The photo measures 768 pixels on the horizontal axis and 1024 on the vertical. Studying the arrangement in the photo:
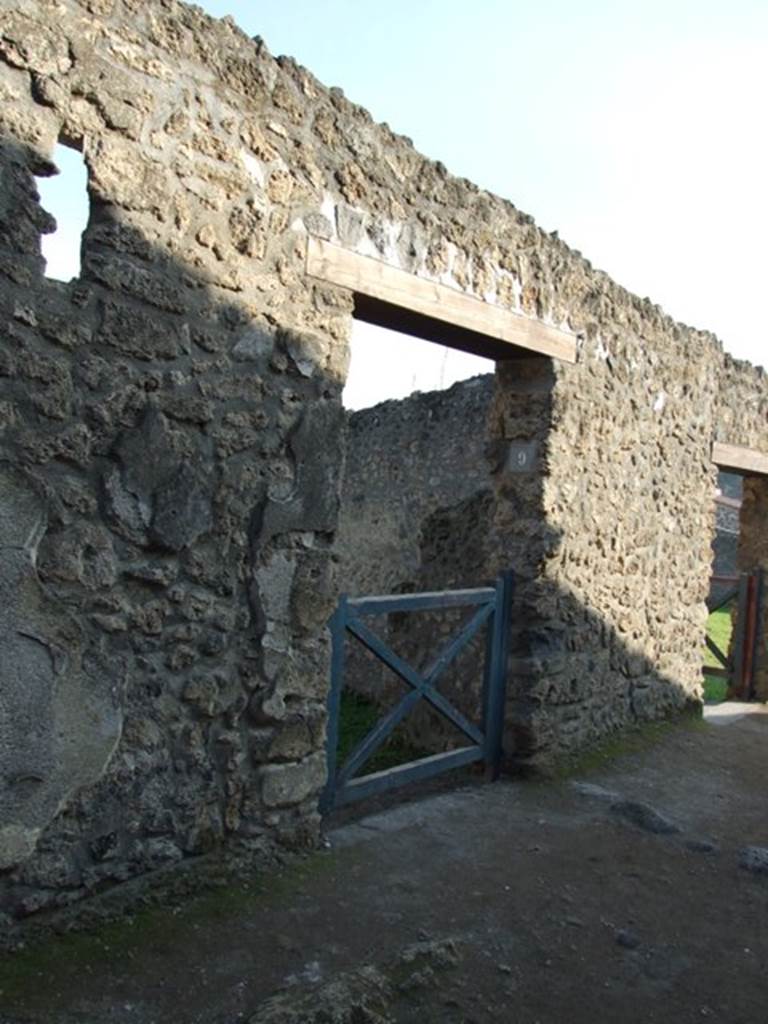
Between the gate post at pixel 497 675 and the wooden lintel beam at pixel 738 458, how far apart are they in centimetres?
259

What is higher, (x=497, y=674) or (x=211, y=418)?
(x=211, y=418)

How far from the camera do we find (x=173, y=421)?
2.82 m

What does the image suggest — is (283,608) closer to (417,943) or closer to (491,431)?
(417,943)

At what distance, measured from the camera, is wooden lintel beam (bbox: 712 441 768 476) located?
6.29 meters

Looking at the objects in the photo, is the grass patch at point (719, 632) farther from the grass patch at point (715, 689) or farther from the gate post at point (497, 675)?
the gate post at point (497, 675)

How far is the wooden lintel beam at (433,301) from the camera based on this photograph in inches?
130

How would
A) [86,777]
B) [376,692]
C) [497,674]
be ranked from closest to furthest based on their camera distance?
[86,777] < [497,674] < [376,692]

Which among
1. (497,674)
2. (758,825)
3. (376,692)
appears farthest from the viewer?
Result: (376,692)

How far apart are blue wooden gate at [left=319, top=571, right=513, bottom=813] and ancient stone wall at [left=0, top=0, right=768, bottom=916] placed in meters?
0.29

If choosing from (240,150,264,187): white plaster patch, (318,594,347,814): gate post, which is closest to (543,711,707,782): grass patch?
(318,594,347,814): gate post

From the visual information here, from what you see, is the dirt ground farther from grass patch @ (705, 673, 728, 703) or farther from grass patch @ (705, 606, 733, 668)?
grass patch @ (705, 606, 733, 668)

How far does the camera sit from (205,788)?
2.94 m

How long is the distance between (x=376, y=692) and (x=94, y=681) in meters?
6.03

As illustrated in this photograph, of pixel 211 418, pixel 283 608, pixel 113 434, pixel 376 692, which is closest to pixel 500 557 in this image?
pixel 283 608
